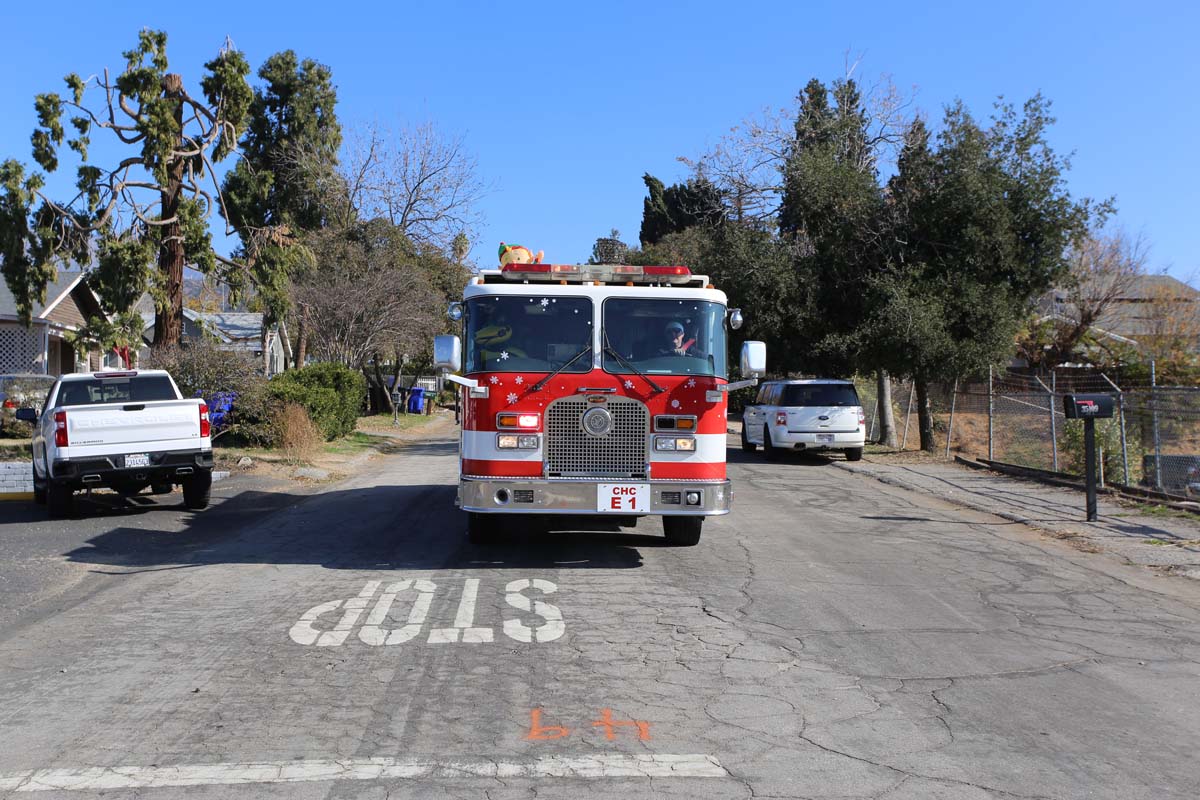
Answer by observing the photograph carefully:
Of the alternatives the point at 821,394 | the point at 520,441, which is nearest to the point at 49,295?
the point at 821,394

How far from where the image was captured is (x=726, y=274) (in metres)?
26.5

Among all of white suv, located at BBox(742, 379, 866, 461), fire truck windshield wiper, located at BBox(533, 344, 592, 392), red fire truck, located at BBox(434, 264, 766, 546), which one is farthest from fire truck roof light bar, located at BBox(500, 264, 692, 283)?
white suv, located at BBox(742, 379, 866, 461)

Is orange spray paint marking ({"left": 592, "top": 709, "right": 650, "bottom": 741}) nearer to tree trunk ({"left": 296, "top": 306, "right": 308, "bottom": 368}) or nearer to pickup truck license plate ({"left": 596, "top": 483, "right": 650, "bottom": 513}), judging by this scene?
pickup truck license plate ({"left": 596, "top": 483, "right": 650, "bottom": 513})

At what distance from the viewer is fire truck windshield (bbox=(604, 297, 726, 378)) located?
988 cm

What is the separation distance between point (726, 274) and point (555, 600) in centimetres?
1909

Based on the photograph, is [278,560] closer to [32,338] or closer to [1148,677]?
[1148,677]

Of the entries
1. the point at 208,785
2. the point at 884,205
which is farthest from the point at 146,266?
the point at 208,785

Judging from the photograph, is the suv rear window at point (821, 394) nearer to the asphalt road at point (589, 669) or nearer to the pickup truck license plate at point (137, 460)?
the asphalt road at point (589, 669)

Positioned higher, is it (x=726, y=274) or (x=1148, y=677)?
(x=726, y=274)

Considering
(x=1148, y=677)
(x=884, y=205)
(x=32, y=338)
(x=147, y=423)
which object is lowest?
(x=1148, y=677)

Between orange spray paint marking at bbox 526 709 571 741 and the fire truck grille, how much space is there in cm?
435

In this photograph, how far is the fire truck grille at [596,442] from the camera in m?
9.65

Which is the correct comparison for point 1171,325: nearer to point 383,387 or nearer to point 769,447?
point 769,447

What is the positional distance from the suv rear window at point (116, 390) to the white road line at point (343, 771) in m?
10.2
